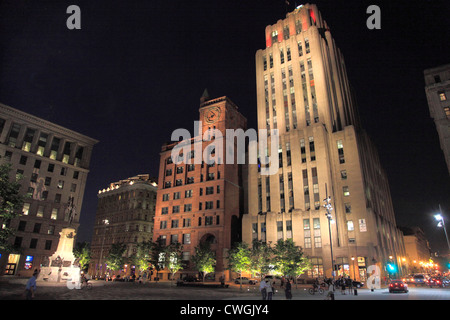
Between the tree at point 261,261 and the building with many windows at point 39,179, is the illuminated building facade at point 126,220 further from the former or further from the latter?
the tree at point 261,261

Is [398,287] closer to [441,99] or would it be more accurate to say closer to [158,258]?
[441,99]

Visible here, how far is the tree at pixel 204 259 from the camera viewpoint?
62.3 m

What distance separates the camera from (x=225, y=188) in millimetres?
74000

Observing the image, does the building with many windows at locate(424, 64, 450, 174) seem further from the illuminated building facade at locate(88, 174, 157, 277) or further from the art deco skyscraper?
the illuminated building facade at locate(88, 174, 157, 277)

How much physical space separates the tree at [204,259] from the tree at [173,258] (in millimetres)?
5014

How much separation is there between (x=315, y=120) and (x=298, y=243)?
31.8 metres

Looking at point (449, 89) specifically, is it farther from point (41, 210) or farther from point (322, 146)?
point (41, 210)

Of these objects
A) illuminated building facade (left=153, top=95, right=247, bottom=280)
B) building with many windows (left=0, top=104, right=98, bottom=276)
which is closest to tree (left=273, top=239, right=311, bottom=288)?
illuminated building facade (left=153, top=95, right=247, bottom=280)

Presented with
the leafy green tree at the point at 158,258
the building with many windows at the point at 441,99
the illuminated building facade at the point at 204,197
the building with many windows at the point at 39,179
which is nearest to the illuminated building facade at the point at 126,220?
the illuminated building facade at the point at 204,197

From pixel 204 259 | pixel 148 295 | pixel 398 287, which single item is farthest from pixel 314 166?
pixel 148 295

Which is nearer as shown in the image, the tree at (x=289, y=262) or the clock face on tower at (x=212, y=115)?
the tree at (x=289, y=262)

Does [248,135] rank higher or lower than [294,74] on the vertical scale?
lower
